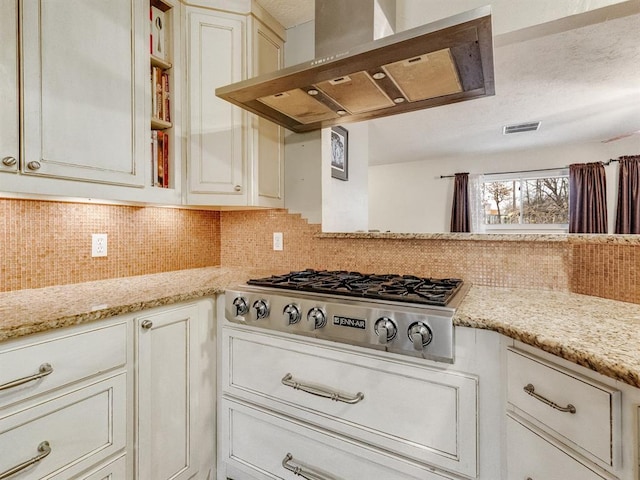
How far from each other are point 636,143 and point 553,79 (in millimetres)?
3209

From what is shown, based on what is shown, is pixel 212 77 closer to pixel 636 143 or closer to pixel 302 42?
pixel 302 42

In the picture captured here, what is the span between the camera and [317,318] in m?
1.21

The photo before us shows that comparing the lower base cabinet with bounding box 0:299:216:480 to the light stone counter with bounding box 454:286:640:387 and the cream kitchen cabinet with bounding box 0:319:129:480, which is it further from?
the light stone counter with bounding box 454:286:640:387

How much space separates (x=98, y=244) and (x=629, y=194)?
6343mm

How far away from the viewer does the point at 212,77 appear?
174cm

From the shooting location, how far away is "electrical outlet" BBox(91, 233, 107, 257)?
165 centimetres

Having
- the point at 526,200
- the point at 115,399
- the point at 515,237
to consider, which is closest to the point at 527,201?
the point at 526,200

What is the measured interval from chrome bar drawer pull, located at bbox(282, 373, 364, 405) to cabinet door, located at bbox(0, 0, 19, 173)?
1.20m

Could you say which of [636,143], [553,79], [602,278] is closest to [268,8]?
[602,278]

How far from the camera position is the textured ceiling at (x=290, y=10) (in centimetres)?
183

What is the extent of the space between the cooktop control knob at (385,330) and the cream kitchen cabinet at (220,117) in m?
1.06

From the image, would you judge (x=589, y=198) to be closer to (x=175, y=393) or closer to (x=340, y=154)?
(x=340, y=154)

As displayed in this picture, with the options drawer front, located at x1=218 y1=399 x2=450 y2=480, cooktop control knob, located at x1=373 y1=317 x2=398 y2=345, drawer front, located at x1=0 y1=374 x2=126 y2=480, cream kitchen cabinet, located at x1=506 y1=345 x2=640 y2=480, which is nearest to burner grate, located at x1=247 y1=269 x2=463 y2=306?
cooktop control knob, located at x1=373 y1=317 x2=398 y2=345

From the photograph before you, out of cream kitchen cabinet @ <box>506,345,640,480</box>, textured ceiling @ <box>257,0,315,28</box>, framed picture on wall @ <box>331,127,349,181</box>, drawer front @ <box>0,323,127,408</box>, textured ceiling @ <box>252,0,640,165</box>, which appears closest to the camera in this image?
cream kitchen cabinet @ <box>506,345,640,480</box>
